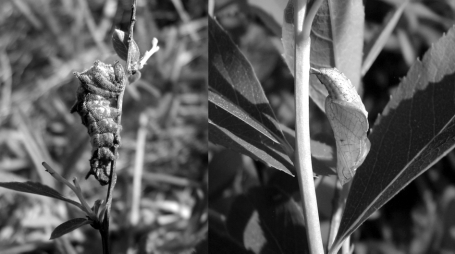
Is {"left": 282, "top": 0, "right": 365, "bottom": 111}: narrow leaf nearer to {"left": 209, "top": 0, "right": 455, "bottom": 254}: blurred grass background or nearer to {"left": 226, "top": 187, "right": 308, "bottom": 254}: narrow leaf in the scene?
{"left": 226, "top": 187, "right": 308, "bottom": 254}: narrow leaf

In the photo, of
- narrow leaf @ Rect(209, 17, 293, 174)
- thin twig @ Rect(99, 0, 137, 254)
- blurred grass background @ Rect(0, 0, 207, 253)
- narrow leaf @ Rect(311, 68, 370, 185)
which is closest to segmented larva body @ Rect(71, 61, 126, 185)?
thin twig @ Rect(99, 0, 137, 254)

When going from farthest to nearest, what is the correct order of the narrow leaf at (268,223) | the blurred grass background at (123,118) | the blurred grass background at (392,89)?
1. the blurred grass background at (392,89)
2. the blurred grass background at (123,118)
3. the narrow leaf at (268,223)

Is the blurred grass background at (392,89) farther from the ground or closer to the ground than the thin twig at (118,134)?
closer to the ground

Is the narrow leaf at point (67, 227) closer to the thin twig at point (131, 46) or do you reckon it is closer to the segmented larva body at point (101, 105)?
the segmented larva body at point (101, 105)

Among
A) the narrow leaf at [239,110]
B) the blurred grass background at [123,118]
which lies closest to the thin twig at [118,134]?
the narrow leaf at [239,110]

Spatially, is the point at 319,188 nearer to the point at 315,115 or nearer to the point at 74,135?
the point at 315,115

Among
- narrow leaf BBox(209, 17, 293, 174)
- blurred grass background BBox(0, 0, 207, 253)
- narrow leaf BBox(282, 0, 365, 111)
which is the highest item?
narrow leaf BBox(282, 0, 365, 111)

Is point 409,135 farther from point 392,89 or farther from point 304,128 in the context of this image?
point 392,89

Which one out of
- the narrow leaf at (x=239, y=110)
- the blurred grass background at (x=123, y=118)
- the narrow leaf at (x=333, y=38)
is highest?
the narrow leaf at (x=333, y=38)

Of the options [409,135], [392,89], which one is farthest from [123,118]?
[409,135]
